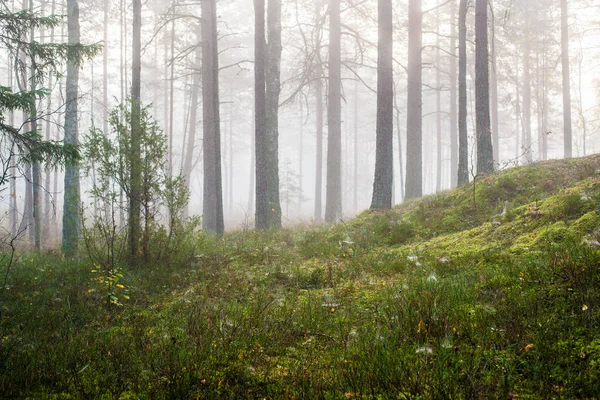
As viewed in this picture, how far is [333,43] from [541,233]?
1572cm

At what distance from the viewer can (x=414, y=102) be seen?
1645cm

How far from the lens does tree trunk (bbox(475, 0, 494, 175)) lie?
10742 mm

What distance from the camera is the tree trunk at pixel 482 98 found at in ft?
35.2

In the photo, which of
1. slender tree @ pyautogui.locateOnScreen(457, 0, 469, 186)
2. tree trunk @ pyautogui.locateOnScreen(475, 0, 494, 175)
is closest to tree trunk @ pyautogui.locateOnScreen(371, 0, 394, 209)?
slender tree @ pyautogui.locateOnScreen(457, 0, 469, 186)

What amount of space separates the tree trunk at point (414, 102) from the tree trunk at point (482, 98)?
5.24 m

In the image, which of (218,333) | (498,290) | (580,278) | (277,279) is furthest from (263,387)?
(277,279)

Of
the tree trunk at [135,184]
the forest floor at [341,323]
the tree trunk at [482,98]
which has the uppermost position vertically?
the tree trunk at [482,98]

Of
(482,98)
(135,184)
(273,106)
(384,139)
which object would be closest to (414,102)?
(482,98)

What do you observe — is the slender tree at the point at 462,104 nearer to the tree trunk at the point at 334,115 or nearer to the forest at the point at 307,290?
the forest at the point at 307,290

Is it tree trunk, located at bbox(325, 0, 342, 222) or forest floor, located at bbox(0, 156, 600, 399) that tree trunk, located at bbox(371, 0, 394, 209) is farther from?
tree trunk, located at bbox(325, 0, 342, 222)

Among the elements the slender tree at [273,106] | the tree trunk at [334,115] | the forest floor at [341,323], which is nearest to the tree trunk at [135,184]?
the forest floor at [341,323]

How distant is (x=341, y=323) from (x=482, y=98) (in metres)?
9.77

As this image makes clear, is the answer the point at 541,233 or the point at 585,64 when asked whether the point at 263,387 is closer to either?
the point at 541,233

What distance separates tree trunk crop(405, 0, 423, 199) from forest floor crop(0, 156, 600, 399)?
9.64 metres
